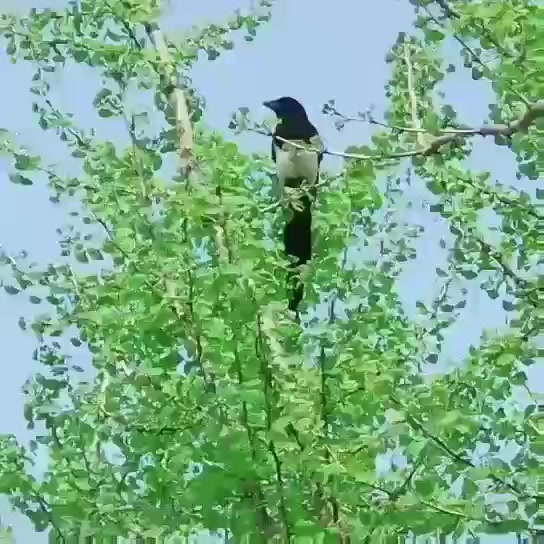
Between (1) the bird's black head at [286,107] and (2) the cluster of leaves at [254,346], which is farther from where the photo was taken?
(1) the bird's black head at [286,107]

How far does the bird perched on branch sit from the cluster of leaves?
0.04 m

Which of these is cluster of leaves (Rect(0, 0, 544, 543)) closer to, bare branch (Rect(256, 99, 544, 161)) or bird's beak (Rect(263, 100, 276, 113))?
bare branch (Rect(256, 99, 544, 161))

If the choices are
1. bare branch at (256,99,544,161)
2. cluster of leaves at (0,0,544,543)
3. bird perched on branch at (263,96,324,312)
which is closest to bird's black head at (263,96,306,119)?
bird perched on branch at (263,96,324,312)

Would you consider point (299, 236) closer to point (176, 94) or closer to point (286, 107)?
point (176, 94)

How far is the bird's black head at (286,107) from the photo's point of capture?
348 cm

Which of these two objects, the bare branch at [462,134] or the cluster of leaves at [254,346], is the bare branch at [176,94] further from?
the bare branch at [462,134]

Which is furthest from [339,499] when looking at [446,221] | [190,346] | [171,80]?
[171,80]

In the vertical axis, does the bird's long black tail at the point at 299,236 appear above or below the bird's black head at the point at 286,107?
below

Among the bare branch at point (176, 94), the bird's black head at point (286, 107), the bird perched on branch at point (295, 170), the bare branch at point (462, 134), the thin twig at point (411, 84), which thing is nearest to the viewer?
the bare branch at point (462, 134)

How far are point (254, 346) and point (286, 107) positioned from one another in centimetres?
137

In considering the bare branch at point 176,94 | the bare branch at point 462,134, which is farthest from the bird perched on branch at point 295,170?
the bare branch at point 462,134

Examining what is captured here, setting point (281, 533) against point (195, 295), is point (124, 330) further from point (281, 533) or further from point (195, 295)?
point (281, 533)

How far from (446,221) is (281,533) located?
72 cm

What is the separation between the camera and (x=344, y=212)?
279 cm
